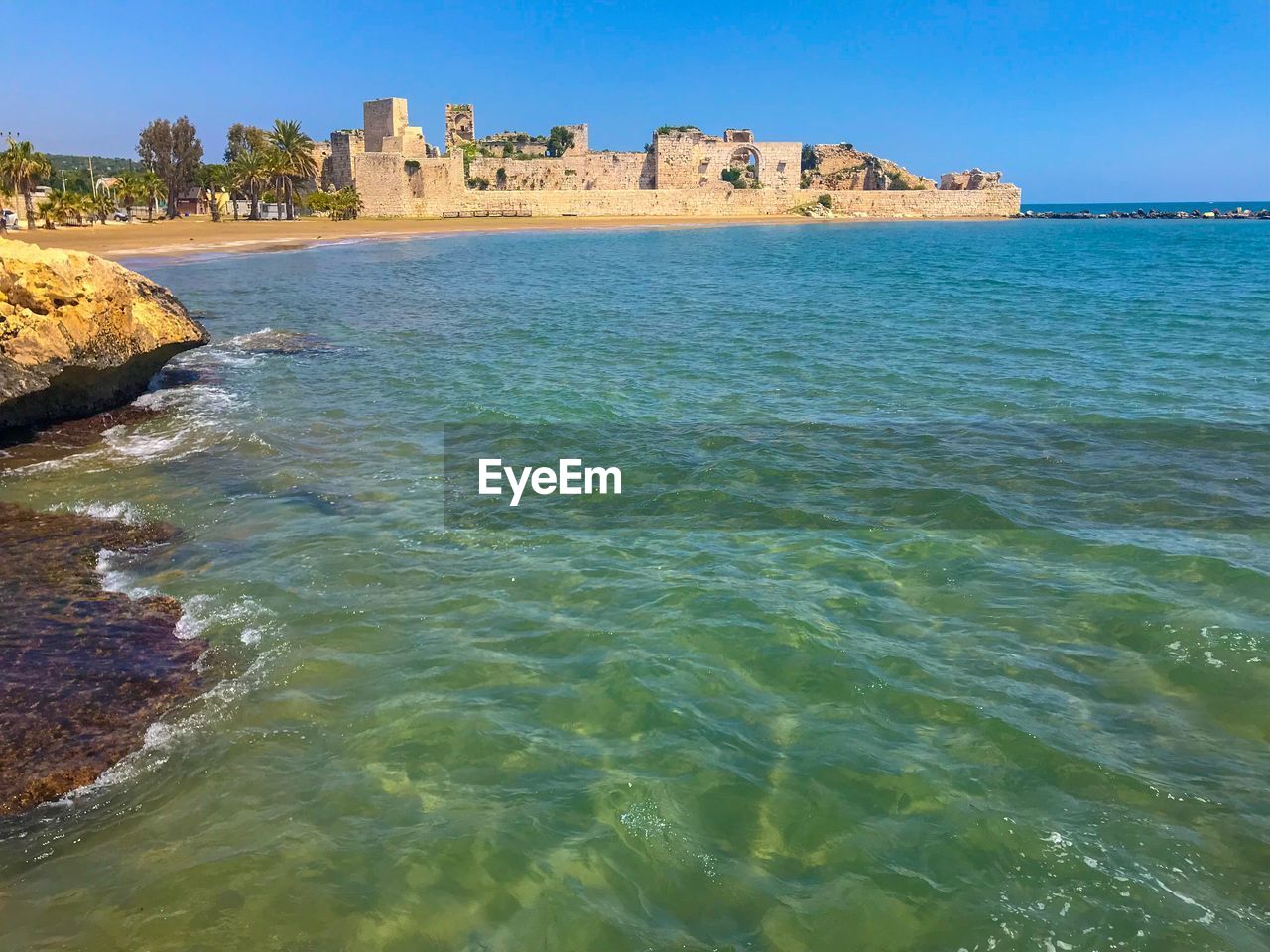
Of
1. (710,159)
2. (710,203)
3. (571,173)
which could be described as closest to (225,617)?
(571,173)

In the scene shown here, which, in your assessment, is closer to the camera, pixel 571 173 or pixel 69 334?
pixel 69 334

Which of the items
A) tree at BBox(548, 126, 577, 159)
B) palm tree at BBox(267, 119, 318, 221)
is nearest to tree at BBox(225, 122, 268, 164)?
palm tree at BBox(267, 119, 318, 221)

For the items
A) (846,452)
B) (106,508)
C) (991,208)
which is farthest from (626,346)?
(991,208)

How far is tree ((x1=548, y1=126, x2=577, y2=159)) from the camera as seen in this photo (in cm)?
9225

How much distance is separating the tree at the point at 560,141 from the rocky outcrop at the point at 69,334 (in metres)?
85.5

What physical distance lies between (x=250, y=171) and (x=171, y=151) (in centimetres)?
549

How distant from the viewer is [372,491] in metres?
8.95

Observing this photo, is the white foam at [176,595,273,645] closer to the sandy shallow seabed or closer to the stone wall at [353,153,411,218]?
the sandy shallow seabed

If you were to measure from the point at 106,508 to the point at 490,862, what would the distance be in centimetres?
618

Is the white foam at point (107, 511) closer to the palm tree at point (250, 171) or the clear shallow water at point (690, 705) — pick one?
the clear shallow water at point (690, 705)

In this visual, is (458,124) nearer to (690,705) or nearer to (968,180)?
(968,180)

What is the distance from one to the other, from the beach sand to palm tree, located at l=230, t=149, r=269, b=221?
3.43 meters

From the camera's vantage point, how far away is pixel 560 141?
9312cm

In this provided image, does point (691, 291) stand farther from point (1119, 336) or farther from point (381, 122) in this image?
point (381, 122)
